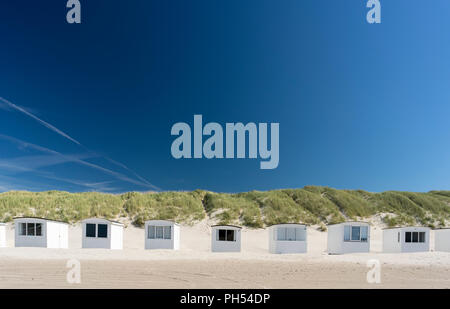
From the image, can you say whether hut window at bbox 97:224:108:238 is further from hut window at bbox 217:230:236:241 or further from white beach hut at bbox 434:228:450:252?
white beach hut at bbox 434:228:450:252

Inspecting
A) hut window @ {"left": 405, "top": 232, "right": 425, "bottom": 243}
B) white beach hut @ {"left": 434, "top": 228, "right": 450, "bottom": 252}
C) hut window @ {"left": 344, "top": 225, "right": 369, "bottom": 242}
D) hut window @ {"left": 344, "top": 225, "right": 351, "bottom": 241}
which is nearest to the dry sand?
hut window @ {"left": 405, "top": 232, "right": 425, "bottom": 243}

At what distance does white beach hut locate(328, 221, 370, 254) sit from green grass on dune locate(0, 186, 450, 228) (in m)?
13.0

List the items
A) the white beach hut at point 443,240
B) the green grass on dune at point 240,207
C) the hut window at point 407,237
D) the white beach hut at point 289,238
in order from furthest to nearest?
the green grass on dune at point 240,207, the white beach hut at point 443,240, the hut window at point 407,237, the white beach hut at point 289,238

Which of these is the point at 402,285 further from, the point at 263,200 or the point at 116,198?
the point at 116,198

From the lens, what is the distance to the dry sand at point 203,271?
10938 mm

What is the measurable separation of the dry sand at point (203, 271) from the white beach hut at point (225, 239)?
2.70 meters

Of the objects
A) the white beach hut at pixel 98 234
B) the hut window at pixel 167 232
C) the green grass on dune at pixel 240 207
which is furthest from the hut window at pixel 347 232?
the white beach hut at pixel 98 234

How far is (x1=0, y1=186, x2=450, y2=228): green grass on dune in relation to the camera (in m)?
35.0

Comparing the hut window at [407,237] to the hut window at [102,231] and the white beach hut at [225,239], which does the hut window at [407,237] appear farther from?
the hut window at [102,231]

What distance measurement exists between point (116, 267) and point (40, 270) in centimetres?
254

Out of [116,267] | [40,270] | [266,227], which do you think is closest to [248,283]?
[116,267]

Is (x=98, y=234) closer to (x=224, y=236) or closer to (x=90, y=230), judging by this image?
(x=90, y=230)

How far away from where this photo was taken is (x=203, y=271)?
1369 centimetres

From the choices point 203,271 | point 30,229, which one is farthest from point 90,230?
point 203,271
